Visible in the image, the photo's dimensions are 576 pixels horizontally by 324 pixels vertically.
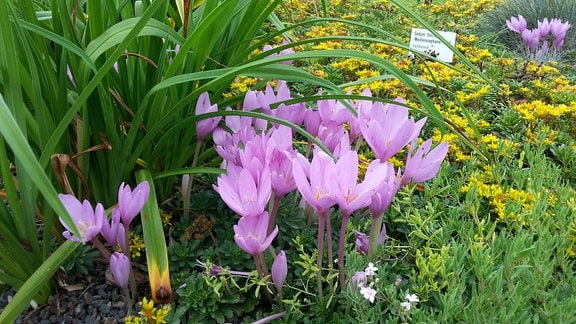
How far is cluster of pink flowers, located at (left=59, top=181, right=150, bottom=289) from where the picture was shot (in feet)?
3.13

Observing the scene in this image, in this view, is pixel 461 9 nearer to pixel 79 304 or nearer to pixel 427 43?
pixel 427 43

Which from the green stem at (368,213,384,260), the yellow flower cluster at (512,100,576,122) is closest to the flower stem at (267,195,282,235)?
the green stem at (368,213,384,260)

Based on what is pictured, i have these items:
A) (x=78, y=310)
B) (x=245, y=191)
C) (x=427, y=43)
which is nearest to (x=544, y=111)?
(x=427, y=43)

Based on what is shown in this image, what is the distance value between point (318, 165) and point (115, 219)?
16.1 inches

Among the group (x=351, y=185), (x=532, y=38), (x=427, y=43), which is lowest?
(x=532, y=38)

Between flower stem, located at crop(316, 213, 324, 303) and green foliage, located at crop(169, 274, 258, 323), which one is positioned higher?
flower stem, located at crop(316, 213, 324, 303)

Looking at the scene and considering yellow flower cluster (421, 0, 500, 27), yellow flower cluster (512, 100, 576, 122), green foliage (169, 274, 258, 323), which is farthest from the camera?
yellow flower cluster (421, 0, 500, 27)


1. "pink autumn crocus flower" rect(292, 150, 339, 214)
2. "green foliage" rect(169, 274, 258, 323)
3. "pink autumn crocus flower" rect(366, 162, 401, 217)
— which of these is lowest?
"green foliage" rect(169, 274, 258, 323)

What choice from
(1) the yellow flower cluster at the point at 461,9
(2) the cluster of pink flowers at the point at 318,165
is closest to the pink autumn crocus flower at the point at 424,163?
(2) the cluster of pink flowers at the point at 318,165

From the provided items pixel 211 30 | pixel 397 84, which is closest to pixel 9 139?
pixel 211 30

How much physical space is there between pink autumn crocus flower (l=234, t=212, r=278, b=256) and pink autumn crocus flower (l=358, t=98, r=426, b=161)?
0.28 metres

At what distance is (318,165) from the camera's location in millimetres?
916

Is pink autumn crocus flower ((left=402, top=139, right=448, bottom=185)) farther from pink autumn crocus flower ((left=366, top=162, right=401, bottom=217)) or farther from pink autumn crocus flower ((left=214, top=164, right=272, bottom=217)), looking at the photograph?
pink autumn crocus flower ((left=214, top=164, right=272, bottom=217))

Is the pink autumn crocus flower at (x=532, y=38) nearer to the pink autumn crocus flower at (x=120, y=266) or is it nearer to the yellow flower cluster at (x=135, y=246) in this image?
the yellow flower cluster at (x=135, y=246)
